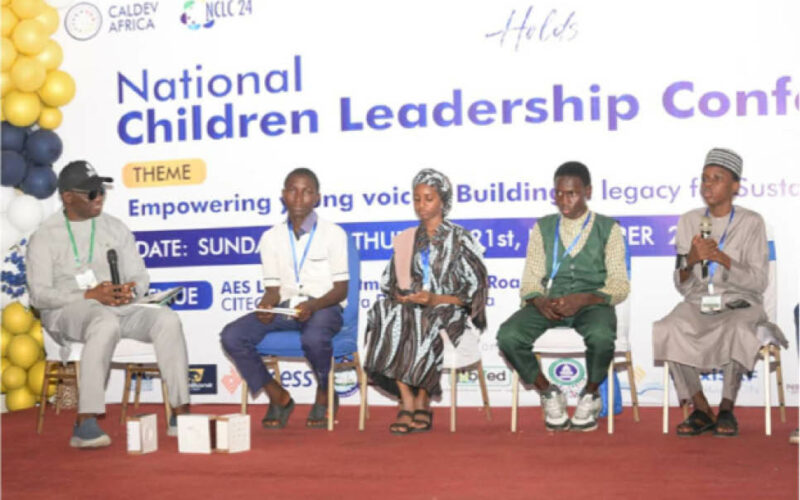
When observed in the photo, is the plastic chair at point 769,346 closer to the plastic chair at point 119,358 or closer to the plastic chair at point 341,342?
the plastic chair at point 341,342

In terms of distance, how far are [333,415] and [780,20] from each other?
3.56 metres

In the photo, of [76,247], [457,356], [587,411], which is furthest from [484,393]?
[76,247]

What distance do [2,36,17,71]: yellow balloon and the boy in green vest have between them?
3.65 m

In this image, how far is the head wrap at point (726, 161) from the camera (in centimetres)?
567

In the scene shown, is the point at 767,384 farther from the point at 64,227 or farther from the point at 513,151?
the point at 64,227

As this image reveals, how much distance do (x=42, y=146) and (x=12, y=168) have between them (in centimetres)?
27

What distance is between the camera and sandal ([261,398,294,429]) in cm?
614

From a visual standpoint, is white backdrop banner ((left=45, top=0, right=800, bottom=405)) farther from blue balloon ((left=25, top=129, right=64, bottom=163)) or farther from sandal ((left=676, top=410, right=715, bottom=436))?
sandal ((left=676, top=410, right=715, bottom=436))

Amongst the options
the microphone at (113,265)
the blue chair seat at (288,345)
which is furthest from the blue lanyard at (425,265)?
the microphone at (113,265)

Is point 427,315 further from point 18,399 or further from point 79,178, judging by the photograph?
point 18,399

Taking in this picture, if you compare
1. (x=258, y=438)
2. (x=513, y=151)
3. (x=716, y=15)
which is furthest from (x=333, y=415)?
(x=716, y=15)

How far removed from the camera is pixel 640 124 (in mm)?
6738

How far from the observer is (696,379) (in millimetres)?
5578

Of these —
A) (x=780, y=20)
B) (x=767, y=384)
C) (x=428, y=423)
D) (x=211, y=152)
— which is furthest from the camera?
(x=211, y=152)
